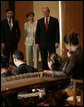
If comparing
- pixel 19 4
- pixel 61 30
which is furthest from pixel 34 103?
pixel 19 4

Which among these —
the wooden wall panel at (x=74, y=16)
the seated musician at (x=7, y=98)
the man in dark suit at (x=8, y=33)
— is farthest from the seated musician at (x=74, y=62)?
the wooden wall panel at (x=74, y=16)

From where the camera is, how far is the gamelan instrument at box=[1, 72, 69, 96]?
3.59 meters

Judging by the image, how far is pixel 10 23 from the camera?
6.35 m

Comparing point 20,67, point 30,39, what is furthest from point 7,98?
point 30,39

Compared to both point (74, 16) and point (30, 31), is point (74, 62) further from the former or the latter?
point (74, 16)

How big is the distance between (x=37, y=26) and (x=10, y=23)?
0.67 m

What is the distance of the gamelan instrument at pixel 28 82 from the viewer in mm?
3588

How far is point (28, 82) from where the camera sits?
377cm

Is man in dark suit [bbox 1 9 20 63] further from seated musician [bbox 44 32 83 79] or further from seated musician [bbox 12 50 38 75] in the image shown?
seated musician [bbox 44 32 83 79]

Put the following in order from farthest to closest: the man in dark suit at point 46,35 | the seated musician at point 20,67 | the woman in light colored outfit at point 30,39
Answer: the woman in light colored outfit at point 30,39
the man in dark suit at point 46,35
the seated musician at point 20,67

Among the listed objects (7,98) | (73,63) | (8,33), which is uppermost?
(8,33)

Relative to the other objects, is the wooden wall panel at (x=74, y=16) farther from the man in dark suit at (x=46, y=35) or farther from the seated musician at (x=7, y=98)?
the seated musician at (x=7, y=98)

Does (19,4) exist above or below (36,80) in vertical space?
above

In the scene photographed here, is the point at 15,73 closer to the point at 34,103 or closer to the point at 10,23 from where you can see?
the point at 34,103
